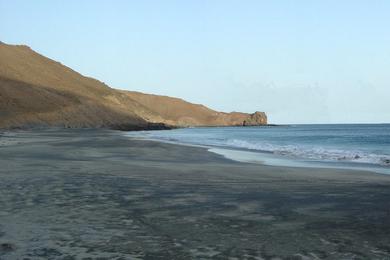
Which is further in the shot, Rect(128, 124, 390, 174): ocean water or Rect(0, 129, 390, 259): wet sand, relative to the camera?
Rect(128, 124, 390, 174): ocean water

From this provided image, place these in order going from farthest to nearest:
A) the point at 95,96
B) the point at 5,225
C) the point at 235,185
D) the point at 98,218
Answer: the point at 95,96 < the point at 235,185 < the point at 98,218 < the point at 5,225

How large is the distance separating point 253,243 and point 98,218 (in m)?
3.01

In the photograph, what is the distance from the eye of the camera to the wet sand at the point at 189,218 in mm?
6500

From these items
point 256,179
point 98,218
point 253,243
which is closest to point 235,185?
point 256,179

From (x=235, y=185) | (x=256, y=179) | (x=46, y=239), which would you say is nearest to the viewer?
(x=46, y=239)

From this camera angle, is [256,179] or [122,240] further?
[256,179]

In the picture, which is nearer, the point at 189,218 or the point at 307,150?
the point at 189,218

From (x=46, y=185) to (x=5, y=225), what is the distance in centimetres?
511

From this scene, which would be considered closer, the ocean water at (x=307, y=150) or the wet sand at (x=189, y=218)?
the wet sand at (x=189, y=218)

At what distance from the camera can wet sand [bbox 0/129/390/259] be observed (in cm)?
650

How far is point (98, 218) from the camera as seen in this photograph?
28.0ft

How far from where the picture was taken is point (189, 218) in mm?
8773

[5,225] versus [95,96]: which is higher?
[95,96]

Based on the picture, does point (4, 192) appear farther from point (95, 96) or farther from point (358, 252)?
point (95, 96)
